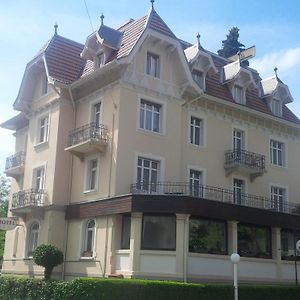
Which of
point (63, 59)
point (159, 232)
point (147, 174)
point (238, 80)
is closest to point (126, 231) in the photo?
point (159, 232)

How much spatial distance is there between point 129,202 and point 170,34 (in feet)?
32.9

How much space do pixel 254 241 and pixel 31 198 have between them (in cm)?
1251

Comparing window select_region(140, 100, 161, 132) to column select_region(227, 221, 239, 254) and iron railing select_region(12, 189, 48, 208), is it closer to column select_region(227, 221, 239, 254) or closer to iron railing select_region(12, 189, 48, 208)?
column select_region(227, 221, 239, 254)

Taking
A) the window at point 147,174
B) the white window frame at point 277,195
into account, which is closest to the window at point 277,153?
the white window frame at point 277,195

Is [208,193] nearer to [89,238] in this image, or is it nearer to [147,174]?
[147,174]

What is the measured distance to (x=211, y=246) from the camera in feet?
79.1

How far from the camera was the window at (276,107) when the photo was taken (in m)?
33.6

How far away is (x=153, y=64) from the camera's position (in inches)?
1072

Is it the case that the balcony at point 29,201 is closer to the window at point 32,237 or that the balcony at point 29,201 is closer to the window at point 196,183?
the window at point 32,237

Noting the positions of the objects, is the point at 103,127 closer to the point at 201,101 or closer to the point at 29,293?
the point at 201,101

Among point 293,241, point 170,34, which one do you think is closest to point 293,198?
point 293,241

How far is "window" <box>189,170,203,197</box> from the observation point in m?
27.4

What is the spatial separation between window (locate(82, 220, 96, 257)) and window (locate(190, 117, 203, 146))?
7.49m

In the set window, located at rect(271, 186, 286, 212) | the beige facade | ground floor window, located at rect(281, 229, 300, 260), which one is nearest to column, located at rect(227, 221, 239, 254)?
the beige facade
